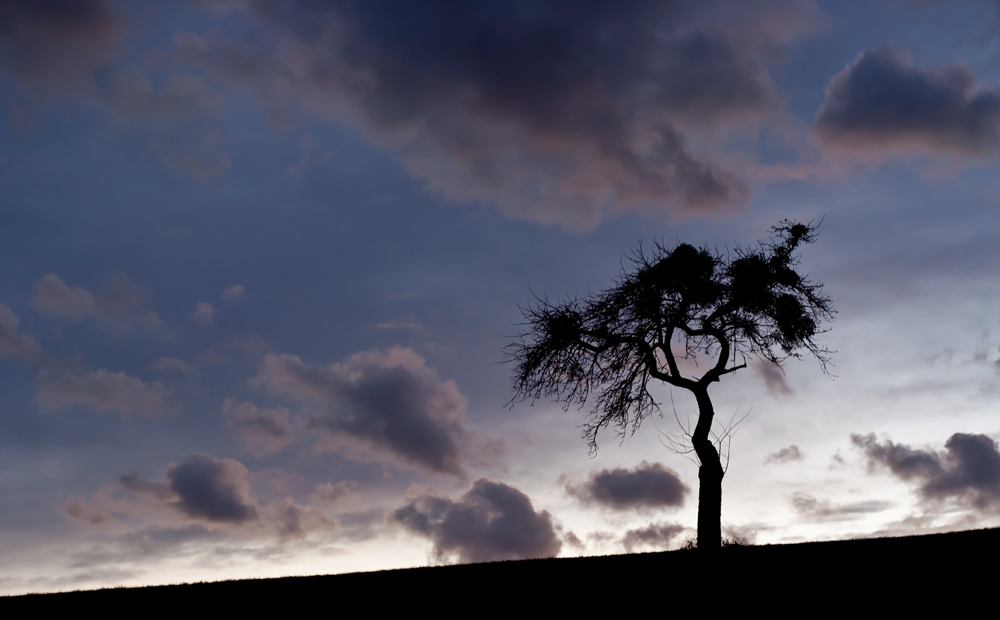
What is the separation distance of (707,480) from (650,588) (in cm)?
797

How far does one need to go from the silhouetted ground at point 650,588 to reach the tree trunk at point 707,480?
147 centimetres

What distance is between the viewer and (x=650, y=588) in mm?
14227

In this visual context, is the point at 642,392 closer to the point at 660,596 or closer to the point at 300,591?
the point at 660,596

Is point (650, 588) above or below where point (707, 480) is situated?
below

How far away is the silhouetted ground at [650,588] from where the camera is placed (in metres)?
12.6

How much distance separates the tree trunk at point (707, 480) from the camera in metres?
21.0

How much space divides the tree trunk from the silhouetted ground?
1473 mm

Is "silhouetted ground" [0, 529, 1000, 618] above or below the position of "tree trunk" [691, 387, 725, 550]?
below

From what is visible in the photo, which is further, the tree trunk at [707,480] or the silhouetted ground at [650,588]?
the tree trunk at [707,480]

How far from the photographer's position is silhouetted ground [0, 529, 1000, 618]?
12.6 metres

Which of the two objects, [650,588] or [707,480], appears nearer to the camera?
[650,588]

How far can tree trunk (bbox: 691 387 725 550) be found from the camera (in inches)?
827

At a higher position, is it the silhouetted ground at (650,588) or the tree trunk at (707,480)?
the tree trunk at (707,480)

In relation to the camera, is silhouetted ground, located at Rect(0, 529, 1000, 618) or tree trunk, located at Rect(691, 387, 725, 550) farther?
tree trunk, located at Rect(691, 387, 725, 550)
